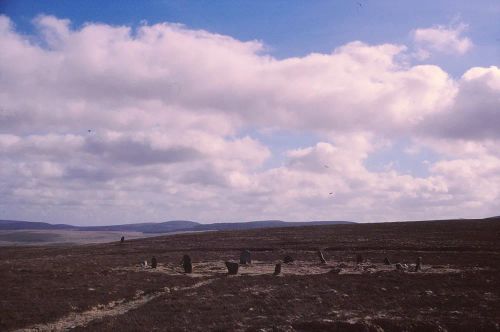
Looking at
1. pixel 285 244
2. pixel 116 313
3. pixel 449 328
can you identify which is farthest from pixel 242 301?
pixel 285 244

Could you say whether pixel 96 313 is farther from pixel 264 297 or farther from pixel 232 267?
pixel 232 267

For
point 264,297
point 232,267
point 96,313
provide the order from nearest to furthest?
point 96,313
point 264,297
point 232,267

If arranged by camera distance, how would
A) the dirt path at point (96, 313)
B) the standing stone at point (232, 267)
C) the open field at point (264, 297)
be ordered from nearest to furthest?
the open field at point (264, 297), the dirt path at point (96, 313), the standing stone at point (232, 267)

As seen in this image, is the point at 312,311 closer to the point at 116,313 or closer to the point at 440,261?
the point at 116,313

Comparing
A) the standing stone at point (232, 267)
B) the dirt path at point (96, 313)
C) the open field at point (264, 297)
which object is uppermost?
the standing stone at point (232, 267)

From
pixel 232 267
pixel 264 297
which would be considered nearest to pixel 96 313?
pixel 264 297

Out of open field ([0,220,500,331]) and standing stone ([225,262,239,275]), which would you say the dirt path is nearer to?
open field ([0,220,500,331])

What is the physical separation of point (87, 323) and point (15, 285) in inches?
515

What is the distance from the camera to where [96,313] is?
73.5 feet

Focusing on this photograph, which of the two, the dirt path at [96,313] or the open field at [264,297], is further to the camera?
the dirt path at [96,313]

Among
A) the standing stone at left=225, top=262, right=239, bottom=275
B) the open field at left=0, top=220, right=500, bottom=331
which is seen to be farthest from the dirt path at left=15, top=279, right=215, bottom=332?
the standing stone at left=225, top=262, right=239, bottom=275

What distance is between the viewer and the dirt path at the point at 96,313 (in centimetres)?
1952

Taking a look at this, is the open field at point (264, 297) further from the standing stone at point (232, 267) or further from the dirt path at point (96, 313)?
the standing stone at point (232, 267)

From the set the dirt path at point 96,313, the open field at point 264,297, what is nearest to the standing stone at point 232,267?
the open field at point 264,297
